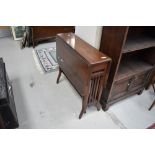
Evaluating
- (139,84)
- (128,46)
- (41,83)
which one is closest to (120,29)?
(128,46)

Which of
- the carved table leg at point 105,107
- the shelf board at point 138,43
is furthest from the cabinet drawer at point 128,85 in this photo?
the shelf board at point 138,43

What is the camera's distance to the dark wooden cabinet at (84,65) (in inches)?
55.2

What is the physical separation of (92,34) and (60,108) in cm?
106

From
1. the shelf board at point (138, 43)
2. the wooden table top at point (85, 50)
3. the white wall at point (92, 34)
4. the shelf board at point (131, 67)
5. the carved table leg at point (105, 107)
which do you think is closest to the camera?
the wooden table top at point (85, 50)

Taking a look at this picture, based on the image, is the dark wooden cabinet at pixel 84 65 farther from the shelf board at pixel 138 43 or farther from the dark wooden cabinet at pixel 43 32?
the dark wooden cabinet at pixel 43 32

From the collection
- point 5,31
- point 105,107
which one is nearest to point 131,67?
point 105,107

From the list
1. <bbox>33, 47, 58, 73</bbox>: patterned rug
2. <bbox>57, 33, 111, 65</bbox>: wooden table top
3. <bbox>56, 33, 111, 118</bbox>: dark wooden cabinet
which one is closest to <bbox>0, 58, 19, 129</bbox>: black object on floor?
<bbox>56, 33, 111, 118</bbox>: dark wooden cabinet

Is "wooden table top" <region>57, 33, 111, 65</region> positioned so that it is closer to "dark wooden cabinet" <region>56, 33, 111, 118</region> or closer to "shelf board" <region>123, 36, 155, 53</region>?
"dark wooden cabinet" <region>56, 33, 111, 118</region>

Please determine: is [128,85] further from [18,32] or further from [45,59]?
[18,32]

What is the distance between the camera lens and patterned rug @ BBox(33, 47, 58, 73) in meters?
2.78

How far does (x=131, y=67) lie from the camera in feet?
6.20

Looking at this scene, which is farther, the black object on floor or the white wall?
the white wall

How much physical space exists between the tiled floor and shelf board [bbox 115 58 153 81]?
537 millimetres
